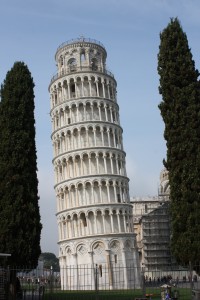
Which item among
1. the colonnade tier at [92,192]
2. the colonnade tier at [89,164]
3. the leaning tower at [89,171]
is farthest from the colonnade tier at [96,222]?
the colonnade tier at [89,164]

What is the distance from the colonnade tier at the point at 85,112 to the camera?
183 ft

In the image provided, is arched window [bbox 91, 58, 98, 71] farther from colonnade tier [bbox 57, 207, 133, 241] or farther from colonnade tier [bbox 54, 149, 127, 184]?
colonnade tier [bbox 57, 207, 133, 241]

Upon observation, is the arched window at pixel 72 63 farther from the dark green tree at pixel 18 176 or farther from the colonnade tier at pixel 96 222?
the dark green tree at pixel 18 176

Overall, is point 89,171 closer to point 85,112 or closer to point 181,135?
point 85,112

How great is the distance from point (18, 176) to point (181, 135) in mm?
9546

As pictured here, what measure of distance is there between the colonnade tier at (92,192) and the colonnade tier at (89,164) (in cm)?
105

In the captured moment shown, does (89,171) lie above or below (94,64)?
below

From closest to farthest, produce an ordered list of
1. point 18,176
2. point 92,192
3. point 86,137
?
point 18,176
point 92,192
point 86,137

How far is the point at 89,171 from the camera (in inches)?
2098

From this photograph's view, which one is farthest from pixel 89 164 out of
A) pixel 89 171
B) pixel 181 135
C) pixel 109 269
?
pixel 181 135

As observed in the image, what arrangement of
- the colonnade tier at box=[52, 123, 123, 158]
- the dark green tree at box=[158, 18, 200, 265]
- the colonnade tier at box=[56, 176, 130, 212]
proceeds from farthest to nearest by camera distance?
1. the colonnade tier at box=[52, 123, 123, 158]
2. the colonnade tier at box=[56, 176, 130, 212]
3. the dark green tree at box=[158, 18, 200, 265]

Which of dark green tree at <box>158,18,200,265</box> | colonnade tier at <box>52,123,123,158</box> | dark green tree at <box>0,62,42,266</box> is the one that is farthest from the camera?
colonnade tier at <box>52,123,123,158</box>

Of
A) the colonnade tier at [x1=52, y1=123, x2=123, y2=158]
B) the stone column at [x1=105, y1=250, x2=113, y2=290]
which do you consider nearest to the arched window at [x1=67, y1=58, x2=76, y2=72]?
the colonnade tier at [x1=52, y1=123, x2=123, y2=158]

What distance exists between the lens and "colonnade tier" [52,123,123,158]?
54562 mm
